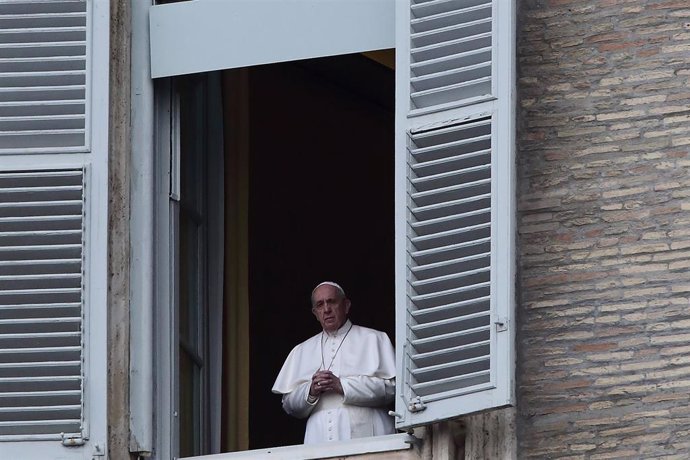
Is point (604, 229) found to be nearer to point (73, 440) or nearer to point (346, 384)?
point (346, 384)

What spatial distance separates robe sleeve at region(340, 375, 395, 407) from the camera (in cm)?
1027

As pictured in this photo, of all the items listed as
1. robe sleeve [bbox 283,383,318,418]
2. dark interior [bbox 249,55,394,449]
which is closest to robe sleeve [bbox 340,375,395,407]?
robe sleeve [bbox 283,383,318,418]

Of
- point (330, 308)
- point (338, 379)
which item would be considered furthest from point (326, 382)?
point (330, 308)

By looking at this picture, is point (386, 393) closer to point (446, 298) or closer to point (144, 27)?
point (446, 298)

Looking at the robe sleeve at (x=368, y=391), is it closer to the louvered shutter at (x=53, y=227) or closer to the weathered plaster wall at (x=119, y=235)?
the weathered plaster wall at (x=119, y=235)

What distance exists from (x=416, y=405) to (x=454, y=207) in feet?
2.32

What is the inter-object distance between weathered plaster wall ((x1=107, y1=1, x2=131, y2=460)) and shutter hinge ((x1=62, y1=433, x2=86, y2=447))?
0.11 meters

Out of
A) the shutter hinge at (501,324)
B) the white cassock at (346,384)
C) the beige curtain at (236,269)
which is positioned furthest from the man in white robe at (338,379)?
the shutter hinge at (501,324)

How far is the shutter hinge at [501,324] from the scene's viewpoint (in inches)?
372

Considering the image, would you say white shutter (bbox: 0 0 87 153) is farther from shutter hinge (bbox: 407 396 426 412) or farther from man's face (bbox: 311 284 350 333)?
shutter hinge (bbox: 407 396 426 412)

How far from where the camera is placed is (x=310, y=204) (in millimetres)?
13641

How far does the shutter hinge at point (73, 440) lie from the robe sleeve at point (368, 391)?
3.40 feet

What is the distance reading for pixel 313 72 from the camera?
45.2ft

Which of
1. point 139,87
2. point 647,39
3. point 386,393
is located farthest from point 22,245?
point 647,39
